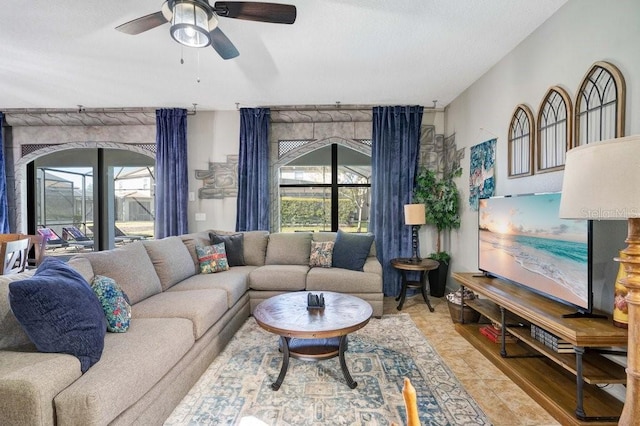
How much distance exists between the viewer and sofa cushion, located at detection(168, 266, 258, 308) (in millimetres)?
2877

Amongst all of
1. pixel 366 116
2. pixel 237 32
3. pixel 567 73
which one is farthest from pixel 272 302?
pixel 366 116

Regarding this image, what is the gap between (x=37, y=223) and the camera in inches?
195

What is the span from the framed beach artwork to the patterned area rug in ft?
5.79

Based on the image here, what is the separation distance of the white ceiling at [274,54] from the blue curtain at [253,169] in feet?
1.10

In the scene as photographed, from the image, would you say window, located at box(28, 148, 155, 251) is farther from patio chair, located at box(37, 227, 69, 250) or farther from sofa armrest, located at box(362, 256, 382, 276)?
sofa armrest, located at box(362, 256, 382, 276)

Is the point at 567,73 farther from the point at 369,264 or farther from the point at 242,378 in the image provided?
the point at 242,378

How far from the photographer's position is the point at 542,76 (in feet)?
8.06

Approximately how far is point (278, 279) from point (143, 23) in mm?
2575

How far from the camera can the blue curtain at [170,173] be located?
4512 mm

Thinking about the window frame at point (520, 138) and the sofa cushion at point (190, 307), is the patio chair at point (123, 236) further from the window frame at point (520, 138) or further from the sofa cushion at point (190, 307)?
the window frame at point (520, 138)

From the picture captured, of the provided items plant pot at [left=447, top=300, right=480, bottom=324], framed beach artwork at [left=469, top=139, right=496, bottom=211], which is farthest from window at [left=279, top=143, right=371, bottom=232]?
plant pot at [left=447, top=300, right=480, bottom=324]

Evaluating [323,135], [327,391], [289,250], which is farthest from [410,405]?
[323,135]

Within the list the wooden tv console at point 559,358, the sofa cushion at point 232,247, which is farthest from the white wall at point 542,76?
the sofa cushion at point 232,247

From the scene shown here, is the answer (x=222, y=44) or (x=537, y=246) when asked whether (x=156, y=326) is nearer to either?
(x=222, y=44)
